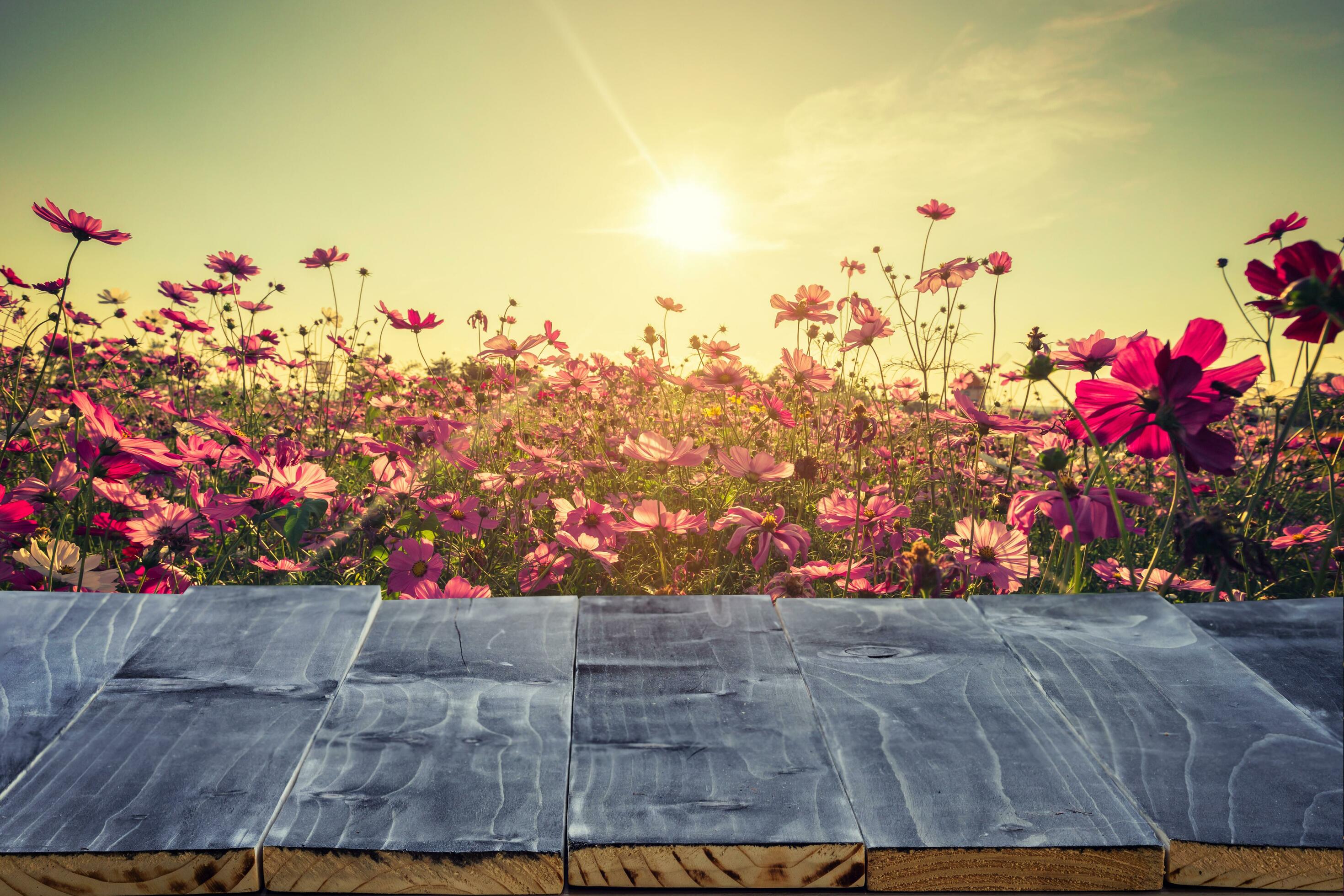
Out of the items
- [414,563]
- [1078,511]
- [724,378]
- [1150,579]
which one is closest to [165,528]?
[414,563]

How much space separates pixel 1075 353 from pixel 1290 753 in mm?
745

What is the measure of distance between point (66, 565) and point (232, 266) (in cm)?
161

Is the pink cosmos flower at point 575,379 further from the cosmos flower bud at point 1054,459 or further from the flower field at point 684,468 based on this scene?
the cosmos flower bud at point 1054,459

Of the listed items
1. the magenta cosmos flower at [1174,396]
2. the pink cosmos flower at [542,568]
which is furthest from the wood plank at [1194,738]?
the pink cosmos flower at [542,568]

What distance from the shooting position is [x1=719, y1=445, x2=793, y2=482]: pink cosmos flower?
1.65 m

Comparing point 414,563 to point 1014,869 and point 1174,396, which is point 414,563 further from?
point 1174,396

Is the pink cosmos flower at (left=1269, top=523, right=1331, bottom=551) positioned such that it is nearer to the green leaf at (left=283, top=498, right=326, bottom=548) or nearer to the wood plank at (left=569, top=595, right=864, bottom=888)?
the wood plank at (left=569, top=595, right=864, bottom=888)

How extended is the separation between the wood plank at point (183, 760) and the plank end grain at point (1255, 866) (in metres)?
0.88

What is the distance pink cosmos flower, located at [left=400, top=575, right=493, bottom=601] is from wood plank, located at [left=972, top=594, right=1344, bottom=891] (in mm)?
969

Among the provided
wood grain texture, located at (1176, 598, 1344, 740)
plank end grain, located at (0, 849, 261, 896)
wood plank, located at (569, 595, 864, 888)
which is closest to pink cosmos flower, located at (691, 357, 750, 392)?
wood plank, located at (569, 595, 864, 888)

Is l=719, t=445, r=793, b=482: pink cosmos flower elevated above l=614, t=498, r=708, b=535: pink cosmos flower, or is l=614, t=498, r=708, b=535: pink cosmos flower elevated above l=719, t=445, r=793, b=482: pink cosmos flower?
l=719, t=445, r=793, b=482: pink cosmos flower

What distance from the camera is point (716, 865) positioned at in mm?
667

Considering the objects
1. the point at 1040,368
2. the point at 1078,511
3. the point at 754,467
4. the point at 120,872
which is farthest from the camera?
the point at 754,467

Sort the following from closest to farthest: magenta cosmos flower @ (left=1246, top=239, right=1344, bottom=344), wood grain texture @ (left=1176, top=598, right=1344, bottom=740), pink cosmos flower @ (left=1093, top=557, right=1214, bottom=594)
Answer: magenta cosmos flower @ (left=1246, top=239, right=1344, bottom=344) < wood grain texture @ (left=1176, top=598, right=1344, bottom=740) < pink cosmos flower @ (left=1093, top=557, right=1214, bottom=594)
